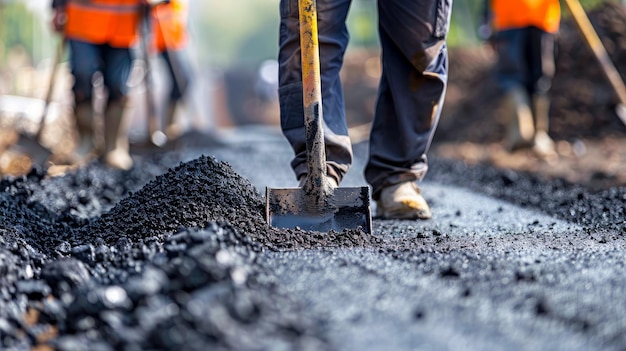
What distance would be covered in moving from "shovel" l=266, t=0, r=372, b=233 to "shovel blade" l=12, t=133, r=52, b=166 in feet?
12.4

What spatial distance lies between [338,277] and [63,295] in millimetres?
605

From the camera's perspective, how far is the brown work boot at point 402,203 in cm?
294

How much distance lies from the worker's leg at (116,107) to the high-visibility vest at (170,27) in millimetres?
1567

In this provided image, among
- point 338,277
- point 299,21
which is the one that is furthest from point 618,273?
point 299,21

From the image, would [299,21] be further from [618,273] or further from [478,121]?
[478,121]

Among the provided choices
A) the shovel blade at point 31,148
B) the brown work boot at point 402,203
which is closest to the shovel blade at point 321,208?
the brown work boot at point 402,203

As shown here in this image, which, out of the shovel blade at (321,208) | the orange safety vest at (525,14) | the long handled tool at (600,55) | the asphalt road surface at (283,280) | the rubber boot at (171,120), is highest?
the orange safety vest at (525,14)

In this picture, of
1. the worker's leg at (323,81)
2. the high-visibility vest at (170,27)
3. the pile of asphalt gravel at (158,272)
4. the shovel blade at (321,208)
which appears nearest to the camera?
the pile of asphalt gravel at (158,272)

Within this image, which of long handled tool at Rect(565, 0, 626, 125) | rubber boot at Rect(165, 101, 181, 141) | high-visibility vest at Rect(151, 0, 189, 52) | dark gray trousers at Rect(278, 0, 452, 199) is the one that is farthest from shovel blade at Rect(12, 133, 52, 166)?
long handled tool at Rect(565, 0, 626, 125)

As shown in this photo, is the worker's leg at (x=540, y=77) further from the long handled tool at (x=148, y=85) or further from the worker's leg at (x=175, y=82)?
the worker's leg at (x=175, y=82)

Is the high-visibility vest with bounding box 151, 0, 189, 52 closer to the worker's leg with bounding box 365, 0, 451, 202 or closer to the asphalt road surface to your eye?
the worker's leg with bounding box 365, 0, 451, 202

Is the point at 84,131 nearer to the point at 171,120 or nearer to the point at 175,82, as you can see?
the point at 175,82

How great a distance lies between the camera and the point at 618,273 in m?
1.76

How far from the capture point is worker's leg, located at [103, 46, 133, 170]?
5512 mm
